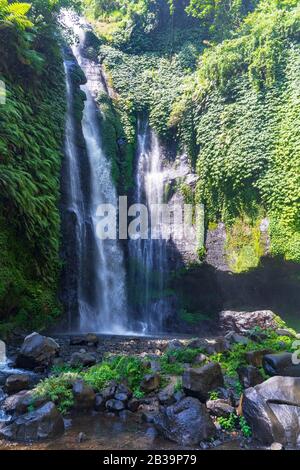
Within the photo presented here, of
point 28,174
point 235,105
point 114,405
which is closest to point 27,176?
point 28,174

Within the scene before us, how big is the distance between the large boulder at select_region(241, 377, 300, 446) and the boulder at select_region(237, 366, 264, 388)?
0.94m

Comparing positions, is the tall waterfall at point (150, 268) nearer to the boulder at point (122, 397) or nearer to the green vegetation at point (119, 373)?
the green vegetation at point (119, 373)

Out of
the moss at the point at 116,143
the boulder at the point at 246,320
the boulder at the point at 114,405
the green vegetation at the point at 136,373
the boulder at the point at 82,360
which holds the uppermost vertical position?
the moss at the point at 116,143

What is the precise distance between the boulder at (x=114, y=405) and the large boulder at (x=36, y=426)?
78 centimetres

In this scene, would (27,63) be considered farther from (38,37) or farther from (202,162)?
(202,162)

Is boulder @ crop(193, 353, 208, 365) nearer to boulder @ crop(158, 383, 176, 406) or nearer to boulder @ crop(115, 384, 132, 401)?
boulder @ crop(158, 383, 176, 406)

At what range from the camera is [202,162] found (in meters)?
15.0

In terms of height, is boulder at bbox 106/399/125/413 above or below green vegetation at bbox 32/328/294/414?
below

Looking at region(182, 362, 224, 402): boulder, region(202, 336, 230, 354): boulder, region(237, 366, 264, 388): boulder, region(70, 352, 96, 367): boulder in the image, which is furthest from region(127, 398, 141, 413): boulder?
region(202, 336, 230, 354): boulder

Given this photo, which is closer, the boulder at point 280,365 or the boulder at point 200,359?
the boulder at point 280,365

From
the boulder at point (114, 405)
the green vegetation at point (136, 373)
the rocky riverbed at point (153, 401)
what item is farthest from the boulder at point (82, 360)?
the boulder at point (114, 405)

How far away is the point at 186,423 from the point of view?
4605mm

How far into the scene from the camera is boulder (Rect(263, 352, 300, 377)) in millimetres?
6027

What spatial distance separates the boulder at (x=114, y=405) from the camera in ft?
17.5
